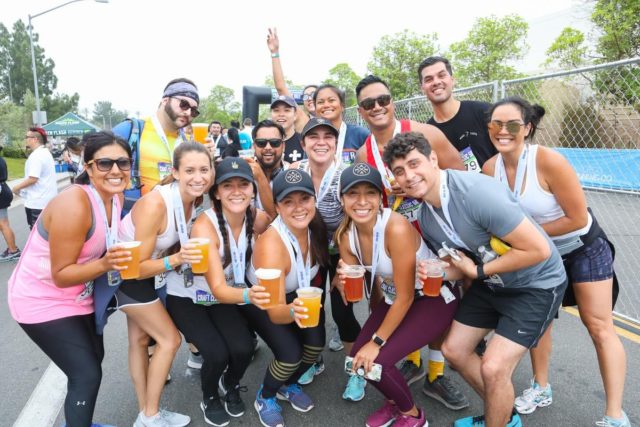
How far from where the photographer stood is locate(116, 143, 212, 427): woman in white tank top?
8.77ft

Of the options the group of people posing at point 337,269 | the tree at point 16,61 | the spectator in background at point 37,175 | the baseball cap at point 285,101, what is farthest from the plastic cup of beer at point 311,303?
the tree at point 16,61

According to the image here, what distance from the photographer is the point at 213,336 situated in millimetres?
2898

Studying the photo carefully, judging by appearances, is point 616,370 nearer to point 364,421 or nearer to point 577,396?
→ point 577,396

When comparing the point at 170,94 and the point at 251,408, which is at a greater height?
the point at 170,94

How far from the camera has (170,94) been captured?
3.65 m

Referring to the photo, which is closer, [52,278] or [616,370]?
[52,278]

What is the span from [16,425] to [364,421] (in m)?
2.46

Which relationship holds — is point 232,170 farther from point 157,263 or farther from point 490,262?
point 490,262

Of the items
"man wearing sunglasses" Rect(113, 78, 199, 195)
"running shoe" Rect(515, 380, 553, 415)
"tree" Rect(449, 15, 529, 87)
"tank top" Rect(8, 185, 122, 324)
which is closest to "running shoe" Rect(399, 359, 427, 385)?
"running shoe" Rect(515, 380, 553, 415)

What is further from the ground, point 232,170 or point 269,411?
point 232,170

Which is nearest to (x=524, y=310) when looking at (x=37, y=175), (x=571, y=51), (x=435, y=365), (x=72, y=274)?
(x=435, y=365)

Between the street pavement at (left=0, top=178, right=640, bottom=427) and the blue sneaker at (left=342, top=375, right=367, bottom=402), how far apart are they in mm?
47

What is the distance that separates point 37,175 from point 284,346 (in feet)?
21.7

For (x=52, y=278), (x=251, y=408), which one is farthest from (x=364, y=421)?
(x=52, y=278)
